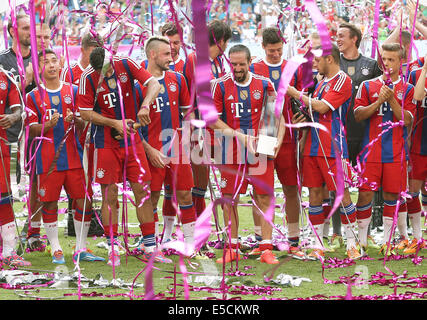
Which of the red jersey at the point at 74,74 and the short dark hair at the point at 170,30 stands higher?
the short dark hair at the point at 170,30

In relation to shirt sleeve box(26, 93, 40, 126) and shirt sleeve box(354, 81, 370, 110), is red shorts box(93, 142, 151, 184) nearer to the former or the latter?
shirt sleeve box(26, 93, 40, 126)

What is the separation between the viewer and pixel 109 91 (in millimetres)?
6027

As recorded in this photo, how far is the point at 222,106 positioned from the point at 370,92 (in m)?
1.30

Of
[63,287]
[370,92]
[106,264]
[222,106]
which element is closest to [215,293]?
[63,287]

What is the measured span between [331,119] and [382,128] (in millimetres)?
455

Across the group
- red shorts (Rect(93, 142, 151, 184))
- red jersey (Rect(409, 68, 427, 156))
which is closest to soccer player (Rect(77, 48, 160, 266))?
red shorts (Rect(93, 142, 151, 184))

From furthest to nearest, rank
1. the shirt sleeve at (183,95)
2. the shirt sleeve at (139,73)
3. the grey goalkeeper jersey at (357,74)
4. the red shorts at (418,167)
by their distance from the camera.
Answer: the grey goalkeeper jersey at (357,74) → the red shorts at (418,167) → the shirt sleeve at (183,95) → the shirt sleeve at (139,73)

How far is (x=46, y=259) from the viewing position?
644cm

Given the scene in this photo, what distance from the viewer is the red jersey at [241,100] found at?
6.28 metres

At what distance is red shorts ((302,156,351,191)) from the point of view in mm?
6238

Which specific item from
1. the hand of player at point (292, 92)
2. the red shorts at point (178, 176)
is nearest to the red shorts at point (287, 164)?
the hand of player at point (292, 92)

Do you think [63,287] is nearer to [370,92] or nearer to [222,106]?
[222,106]

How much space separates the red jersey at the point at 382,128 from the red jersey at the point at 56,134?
97.6 inches

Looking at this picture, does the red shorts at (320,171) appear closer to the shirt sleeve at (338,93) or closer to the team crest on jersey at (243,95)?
the shirt sleeve at (338,93)
